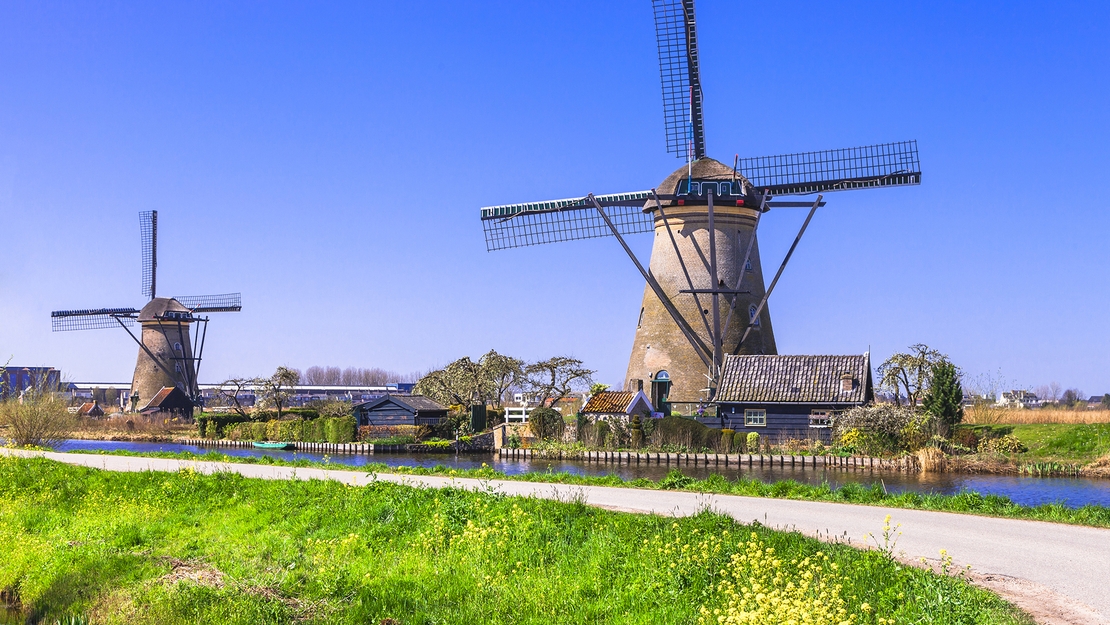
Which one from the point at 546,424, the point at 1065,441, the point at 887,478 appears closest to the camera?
the point at 887,478

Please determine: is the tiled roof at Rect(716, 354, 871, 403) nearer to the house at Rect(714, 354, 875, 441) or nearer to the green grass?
the house at Rect(714, 354, 875, 441)

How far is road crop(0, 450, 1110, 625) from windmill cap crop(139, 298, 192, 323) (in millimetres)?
48807

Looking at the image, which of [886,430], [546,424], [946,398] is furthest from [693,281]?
[946,398]

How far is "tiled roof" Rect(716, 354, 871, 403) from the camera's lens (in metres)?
31.2

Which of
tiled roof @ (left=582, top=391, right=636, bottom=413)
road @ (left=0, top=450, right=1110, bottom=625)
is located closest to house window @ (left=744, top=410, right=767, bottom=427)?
tiled roof @ (left=582, top=391, right=636, bottom=413)

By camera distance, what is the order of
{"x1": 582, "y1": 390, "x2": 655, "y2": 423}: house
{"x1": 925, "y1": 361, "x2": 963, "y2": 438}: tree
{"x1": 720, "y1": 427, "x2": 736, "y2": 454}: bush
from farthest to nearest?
{"x1": 582, "y1": 390, "x2": 655, "y2": 423}: house
{"x1": 720, "y1": 427, "x2": 736, "y2": 454}: bush
{"x1": 925, "y1": 361, "x2": 963, "y2": 438}: tree

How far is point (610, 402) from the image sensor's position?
34.4 meters

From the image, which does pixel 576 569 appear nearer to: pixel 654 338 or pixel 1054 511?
pixel 1054 511

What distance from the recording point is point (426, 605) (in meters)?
9.44

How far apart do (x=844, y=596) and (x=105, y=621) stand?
745cm

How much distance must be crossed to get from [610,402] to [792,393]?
6.18 meters

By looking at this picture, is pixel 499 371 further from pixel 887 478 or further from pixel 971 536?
pixel 971 536

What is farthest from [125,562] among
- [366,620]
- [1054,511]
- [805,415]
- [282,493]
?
[805,415]

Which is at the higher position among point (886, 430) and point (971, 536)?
point (886, 430)
